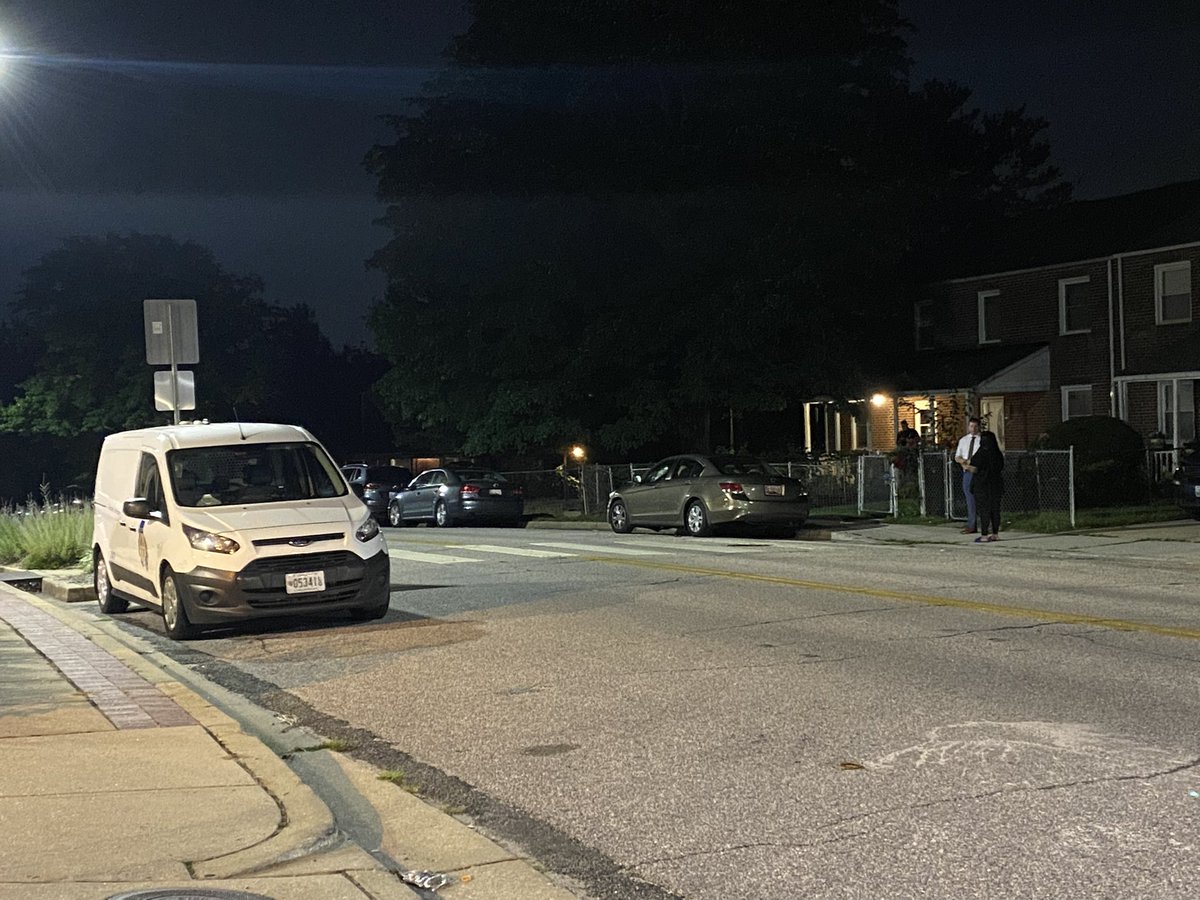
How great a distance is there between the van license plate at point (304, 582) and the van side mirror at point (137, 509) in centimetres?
166

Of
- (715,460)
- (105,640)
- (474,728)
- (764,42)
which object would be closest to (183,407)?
(105,640)

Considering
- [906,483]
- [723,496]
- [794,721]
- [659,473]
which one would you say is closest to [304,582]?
[794,721]

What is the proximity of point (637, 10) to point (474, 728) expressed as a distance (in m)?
31.2

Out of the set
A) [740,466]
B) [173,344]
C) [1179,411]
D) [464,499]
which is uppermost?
[173,344]

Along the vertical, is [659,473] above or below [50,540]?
above

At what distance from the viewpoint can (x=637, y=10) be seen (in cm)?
3609

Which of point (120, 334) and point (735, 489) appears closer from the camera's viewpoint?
point (735, 489)

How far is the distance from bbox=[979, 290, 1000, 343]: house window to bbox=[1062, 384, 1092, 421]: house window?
2.95 m

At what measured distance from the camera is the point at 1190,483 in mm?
21828

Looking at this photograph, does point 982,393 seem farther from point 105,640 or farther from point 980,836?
point 980,836

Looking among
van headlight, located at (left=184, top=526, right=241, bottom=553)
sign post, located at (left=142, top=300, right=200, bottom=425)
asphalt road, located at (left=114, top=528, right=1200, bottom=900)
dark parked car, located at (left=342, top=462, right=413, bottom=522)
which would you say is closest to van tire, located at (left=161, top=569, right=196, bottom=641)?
asphalt road, located at (left=114, top=528, right=1200, bottom=900)

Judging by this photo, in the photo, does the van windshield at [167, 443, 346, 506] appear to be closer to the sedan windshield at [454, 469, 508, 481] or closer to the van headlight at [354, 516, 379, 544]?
the van headlight at [354, 516, 379, 544]

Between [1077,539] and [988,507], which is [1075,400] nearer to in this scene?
[988,507]

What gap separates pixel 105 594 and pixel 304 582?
3755mm
